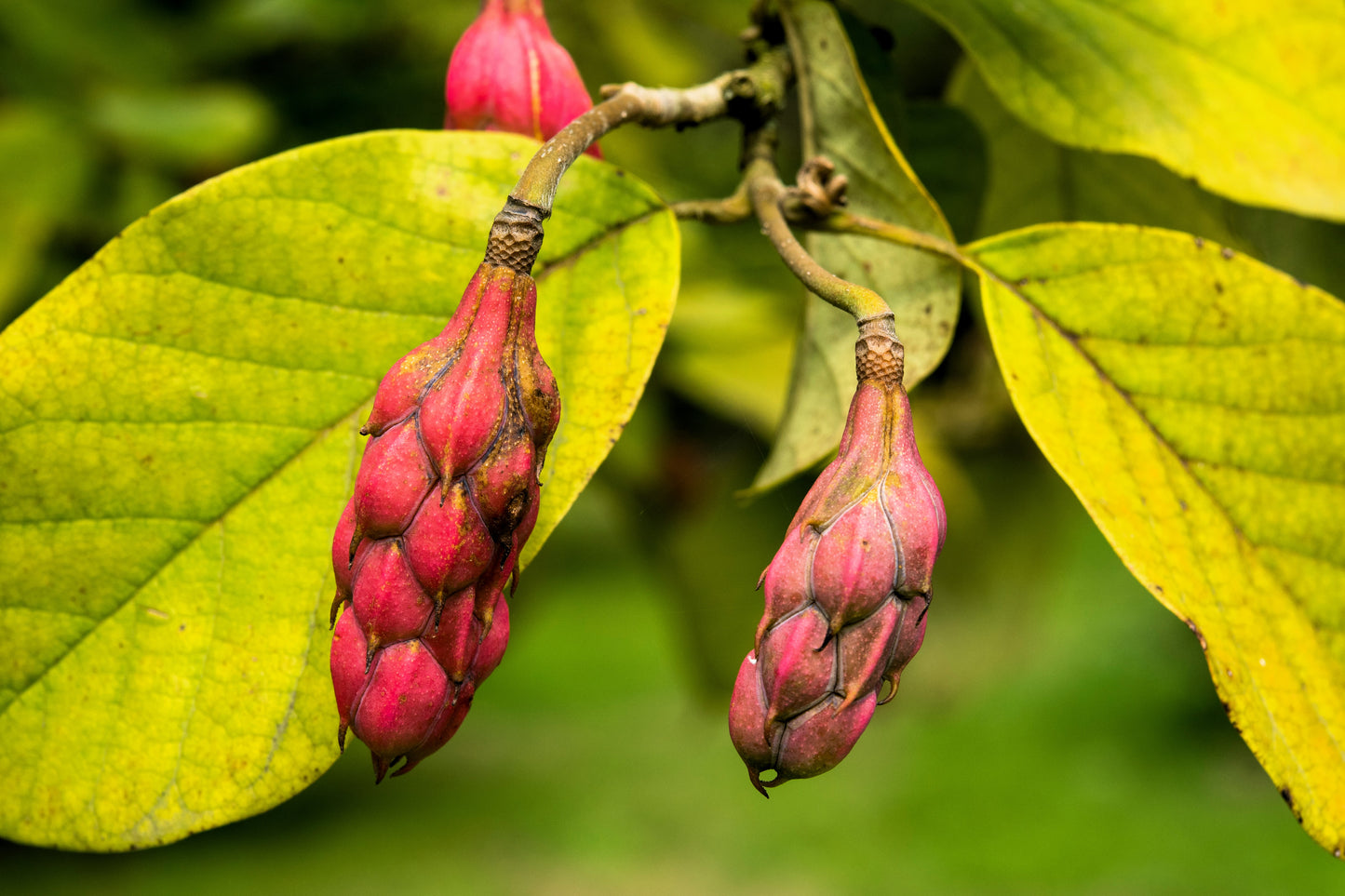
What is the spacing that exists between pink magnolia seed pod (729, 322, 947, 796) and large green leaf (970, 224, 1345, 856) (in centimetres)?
17

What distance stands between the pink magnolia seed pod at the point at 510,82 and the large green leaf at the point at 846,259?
0.70 ft

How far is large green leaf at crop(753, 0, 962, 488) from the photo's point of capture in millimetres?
873

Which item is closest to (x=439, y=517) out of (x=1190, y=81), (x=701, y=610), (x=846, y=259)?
(x=846, y=259)

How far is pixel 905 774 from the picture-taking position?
20.7ft

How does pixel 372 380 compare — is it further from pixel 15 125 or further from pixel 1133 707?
pixel 1133 707

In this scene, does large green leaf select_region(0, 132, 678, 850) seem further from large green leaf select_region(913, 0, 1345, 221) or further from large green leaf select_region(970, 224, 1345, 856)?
large green leaf select_region(913, 0, 1345, 221)

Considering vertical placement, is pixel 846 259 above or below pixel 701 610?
above

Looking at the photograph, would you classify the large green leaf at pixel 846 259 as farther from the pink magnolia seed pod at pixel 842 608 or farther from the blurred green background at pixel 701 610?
the pink magnolia seed pod at pixel 842 608

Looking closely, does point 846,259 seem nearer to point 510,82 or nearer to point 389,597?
point 510,82

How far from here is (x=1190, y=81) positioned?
3.28ft

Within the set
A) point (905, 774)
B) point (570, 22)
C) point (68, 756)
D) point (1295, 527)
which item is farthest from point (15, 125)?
point (905, 774)

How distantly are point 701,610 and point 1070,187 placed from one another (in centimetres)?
81

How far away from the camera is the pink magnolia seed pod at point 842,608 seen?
0.58 meters

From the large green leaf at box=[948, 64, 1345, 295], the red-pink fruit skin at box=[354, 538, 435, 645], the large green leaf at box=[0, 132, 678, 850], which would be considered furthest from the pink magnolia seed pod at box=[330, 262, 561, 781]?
the large green leaf at box=[948, 64, 1345, 295]
